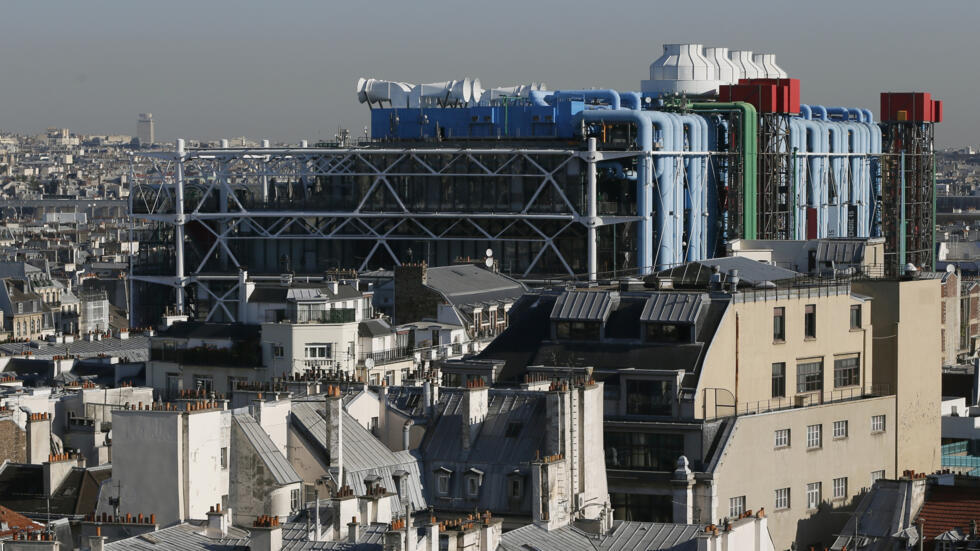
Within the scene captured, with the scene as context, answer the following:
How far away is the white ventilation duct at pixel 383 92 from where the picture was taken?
134 metres

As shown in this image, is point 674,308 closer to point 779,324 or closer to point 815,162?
point 779,324

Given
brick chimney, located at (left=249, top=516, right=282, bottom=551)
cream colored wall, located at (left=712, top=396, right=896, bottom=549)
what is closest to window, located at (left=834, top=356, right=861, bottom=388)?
cream colored wall, located at (left=712, top=396, right=896, bottom=549)

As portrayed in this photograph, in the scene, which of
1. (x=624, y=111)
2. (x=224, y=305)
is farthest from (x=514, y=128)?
(x=224, y=305)

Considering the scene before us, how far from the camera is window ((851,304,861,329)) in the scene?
6433cm

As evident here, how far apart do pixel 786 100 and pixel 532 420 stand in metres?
86.2

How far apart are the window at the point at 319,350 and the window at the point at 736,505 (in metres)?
20.9

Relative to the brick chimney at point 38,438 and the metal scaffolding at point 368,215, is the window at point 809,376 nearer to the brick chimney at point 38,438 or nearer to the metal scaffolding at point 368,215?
the brick chimney at point 38,438

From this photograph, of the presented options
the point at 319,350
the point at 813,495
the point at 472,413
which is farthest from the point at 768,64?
the point at 472,413

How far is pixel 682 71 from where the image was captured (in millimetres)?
153375

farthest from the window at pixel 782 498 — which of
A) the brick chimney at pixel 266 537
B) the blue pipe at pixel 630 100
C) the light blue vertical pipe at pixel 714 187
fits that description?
the blue pipe at pixel 630 100

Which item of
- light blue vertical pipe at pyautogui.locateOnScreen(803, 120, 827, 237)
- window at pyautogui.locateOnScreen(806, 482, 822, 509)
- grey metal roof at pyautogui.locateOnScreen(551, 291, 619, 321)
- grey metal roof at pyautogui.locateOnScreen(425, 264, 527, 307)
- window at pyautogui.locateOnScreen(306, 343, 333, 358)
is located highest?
light blue vertical pipe at pyautogui.locateOnScreen(803, 120, 827, 237)

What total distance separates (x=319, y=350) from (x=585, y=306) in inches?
627

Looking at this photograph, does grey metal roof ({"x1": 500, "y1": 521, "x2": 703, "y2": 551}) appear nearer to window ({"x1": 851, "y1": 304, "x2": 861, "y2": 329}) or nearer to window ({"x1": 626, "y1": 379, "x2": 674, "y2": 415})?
window ({"x1": 626, "y1": 379, "x2": 674, "y2": 415})

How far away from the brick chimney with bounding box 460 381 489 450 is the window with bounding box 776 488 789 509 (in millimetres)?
8377
